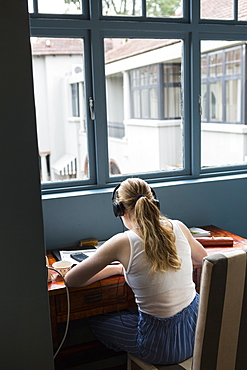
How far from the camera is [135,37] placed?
9.63ft

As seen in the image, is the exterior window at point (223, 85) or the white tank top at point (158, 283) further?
the exterior window at point (223, 85)

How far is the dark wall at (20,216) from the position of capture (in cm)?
154

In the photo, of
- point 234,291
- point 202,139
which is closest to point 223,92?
point 202,139

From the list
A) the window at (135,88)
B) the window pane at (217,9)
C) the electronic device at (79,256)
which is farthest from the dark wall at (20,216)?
the window pane at (217,9)

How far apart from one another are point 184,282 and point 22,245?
32.1 inches

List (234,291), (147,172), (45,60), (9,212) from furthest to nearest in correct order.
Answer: (147,172)
(45,60)
(234,291)
(9,212)

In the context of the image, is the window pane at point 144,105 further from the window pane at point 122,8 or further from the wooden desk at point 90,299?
the wooden desk at point 90,299

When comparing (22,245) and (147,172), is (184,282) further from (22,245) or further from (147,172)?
(147,172)

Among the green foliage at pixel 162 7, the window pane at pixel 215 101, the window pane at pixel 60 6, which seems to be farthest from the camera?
the window pane at pixel 215 101

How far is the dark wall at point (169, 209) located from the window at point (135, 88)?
0.13 meters

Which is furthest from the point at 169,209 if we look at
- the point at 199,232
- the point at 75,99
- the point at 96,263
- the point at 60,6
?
the point at 60,6

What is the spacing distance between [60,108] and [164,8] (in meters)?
0.95

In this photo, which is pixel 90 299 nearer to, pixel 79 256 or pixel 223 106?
pixel 79 256

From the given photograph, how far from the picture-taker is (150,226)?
2086 millimetres
